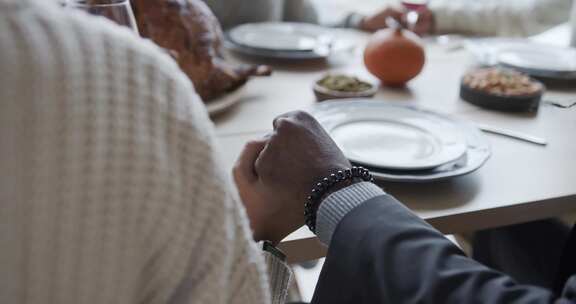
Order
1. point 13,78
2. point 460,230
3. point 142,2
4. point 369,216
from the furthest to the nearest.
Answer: point 142,2
point 460,230
point 369,216
point 13,78

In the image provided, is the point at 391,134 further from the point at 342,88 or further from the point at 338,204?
the point at 338,204

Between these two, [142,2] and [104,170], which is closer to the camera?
[104,170]

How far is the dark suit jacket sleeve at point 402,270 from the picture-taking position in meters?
0.56

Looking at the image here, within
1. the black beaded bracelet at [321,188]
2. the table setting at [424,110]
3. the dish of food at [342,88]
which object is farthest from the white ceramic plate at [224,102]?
the black beaded bracelet at [321,188]

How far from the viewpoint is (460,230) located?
77 centimetres

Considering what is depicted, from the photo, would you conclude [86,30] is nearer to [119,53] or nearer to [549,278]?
[119,53]

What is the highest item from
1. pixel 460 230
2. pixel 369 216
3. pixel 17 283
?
pixel 17 283

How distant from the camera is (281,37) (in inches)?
57.3

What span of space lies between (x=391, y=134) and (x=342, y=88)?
0.19 m

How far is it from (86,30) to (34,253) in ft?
0.37

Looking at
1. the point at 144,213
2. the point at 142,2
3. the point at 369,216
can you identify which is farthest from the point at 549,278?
the point at 144,213

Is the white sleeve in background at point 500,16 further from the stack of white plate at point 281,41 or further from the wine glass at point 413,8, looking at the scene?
the stack of white plate at point 281,41

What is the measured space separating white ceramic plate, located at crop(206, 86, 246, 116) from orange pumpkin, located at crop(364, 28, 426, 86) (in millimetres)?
287

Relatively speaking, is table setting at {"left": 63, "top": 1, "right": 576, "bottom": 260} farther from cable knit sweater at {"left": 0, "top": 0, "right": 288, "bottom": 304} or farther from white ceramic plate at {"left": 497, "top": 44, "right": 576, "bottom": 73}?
cable knit sweater at {"left": 0, "top": 0, "right": 288, "bottom": 304}
